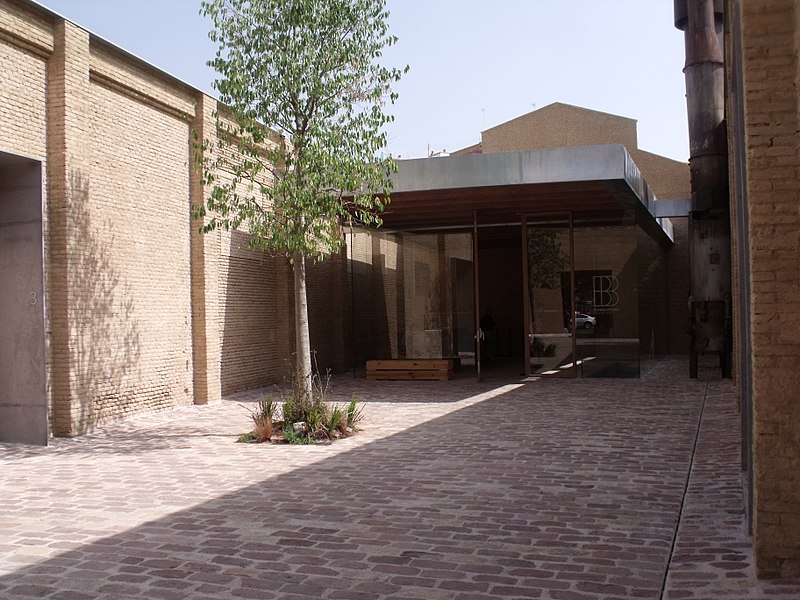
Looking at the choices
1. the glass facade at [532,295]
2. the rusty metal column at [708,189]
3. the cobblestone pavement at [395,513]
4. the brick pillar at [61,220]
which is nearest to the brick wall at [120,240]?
the brick pillar at [61,220]

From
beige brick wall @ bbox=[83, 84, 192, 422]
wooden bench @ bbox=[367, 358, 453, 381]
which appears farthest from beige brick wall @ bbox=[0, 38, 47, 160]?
wooden bench @ bbox=[367, 358, 453, 381]

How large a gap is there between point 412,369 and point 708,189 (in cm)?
762

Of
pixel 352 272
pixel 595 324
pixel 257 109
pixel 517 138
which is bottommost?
pixel 595 324

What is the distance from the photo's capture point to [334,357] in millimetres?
20703

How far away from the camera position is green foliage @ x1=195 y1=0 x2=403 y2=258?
35.8ft

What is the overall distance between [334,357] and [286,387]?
357 cm

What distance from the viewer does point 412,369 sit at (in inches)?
736

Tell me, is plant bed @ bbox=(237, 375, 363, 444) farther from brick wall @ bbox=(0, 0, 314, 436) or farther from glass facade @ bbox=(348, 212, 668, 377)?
glass facade @ bbox=(348, 212, 668, 377)

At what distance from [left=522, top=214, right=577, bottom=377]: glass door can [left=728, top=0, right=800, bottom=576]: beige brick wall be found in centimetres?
1265

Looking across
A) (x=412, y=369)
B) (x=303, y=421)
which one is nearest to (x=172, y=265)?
(x=303, y=421)

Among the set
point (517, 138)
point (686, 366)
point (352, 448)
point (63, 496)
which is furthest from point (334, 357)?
point (517, 138)

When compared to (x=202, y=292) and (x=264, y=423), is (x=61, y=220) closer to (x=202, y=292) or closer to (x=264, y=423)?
(x=202, y=292)

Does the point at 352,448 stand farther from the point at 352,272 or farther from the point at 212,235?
the point at 352,272

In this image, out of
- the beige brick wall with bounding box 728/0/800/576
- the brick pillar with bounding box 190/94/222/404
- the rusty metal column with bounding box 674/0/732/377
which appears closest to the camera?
the beige brick wall with bounding box 728/0/800/576
